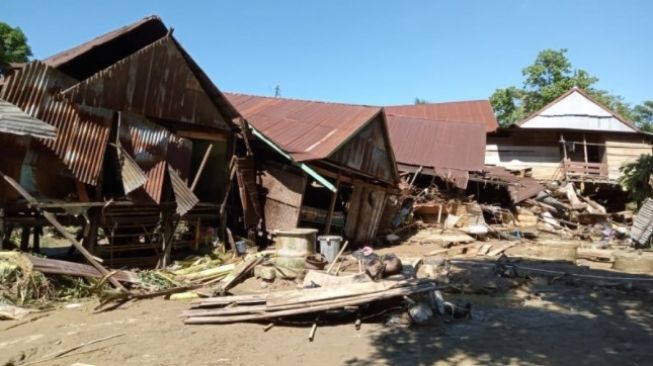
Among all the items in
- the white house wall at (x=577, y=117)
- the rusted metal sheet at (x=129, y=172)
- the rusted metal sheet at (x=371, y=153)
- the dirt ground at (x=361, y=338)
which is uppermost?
the white house wall at (x=577, y=117)

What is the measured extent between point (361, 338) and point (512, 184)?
58.1 feet

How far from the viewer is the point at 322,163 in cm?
1348

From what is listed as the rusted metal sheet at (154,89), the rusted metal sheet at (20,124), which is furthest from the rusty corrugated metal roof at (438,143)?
the rusted metal sheet at (20,124)

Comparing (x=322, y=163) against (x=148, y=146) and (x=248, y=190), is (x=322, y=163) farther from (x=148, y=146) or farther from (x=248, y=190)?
(x=148, y=146)

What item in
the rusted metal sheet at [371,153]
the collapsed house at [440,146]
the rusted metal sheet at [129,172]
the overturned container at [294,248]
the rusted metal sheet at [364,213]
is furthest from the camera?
the collapsed house at [440,146]

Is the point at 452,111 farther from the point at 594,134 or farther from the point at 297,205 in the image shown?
the point at 297,205

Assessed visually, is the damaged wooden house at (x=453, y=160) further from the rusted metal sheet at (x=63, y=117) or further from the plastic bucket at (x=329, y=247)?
the rusted metal sheet at (x=63, y=117)

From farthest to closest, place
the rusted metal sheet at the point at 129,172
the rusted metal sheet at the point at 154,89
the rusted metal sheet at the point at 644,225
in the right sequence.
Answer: the rusted metal sheet at the point at 644,225 → the rusted metal sheet at the point at 129,172 → the rusted metal sheet at the point at 154,89

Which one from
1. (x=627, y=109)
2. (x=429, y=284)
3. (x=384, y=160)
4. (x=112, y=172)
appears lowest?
(x=429, y=284)

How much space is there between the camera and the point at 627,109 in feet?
160

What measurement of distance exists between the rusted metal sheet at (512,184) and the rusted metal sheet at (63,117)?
16.5 m

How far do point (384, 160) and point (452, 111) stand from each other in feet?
50.9

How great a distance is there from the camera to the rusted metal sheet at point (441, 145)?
2188 cm

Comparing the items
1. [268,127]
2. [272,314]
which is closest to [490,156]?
[268,127]
